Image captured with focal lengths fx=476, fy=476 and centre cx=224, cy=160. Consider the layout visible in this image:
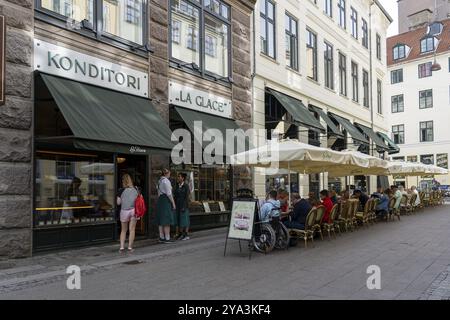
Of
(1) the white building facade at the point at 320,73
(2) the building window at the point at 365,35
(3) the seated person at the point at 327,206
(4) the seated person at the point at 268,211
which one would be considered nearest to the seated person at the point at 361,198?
(1) the white building facade at the point at 320,73

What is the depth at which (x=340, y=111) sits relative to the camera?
Answer: 25766 mm

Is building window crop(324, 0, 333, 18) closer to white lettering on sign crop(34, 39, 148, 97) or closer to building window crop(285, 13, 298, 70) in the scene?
building window crop(285, 13, 298, 70)

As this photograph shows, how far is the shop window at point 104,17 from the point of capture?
9.98 meters

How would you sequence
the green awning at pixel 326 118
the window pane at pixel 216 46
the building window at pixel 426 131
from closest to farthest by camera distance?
the window pane at pixel 216 46 < the green awning at pixel 326 118 < the building window at pixel 426 131

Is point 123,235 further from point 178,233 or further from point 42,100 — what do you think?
point 42,100

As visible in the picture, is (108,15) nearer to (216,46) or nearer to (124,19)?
(124,19)

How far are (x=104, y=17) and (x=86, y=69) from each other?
62.9 inches

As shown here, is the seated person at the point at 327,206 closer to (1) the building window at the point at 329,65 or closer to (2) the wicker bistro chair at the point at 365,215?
(2) the wicker bistro chair at the point at 365,215

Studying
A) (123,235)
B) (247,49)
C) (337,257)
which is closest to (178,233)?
(123,235)

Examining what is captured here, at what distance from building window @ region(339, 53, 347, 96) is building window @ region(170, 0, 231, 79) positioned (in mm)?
12066

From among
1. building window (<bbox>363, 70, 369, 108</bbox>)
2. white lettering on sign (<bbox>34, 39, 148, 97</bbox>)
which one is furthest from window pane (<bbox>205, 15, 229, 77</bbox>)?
building window (<bbox>363, 70, 369, 108</bbox>)

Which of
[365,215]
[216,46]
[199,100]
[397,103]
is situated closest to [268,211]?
[199,100]

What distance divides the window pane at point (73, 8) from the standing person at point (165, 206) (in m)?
3.99

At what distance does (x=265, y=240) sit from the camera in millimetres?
9719
